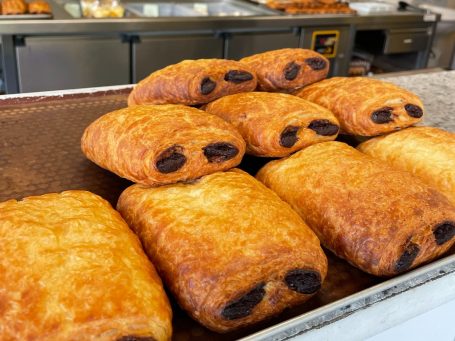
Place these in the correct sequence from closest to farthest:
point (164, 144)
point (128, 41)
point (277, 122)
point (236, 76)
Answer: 1. point (164, 144)
2. point (277, 122)
3. point (236, 76)
4. point (128, 41)

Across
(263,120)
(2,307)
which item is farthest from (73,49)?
(2,307)

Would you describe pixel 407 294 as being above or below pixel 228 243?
below

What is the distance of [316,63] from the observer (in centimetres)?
176

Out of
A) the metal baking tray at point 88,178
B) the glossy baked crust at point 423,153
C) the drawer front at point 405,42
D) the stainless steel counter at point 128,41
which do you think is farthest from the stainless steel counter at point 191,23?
the glossy baked crust at point 423,153

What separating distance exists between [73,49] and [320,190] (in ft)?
8.40

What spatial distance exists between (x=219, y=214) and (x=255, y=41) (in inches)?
119

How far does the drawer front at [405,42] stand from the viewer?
453 centimetres

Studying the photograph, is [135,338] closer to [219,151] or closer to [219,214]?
[219,214]

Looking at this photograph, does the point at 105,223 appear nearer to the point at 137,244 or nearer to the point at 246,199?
the point at 137,244

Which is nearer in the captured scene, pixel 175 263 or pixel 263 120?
pixel 175 263

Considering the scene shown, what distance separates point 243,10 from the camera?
434 cm

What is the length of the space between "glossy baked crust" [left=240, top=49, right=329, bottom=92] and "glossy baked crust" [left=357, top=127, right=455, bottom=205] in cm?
33

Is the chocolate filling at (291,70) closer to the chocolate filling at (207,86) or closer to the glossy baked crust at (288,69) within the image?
the glossy baked crust at (288,69)

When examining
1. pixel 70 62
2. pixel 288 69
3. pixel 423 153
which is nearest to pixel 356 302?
pixel 423 153
